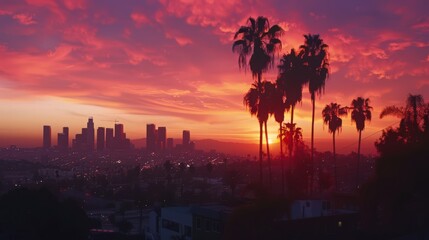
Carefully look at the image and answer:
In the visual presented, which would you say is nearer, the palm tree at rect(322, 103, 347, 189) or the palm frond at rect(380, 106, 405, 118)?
the palm frond at rect(380, 106, 405, 118)

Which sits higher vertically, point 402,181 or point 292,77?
point 292,77

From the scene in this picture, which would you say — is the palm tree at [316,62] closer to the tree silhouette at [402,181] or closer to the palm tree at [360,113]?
the tree silhouette at [402,181]

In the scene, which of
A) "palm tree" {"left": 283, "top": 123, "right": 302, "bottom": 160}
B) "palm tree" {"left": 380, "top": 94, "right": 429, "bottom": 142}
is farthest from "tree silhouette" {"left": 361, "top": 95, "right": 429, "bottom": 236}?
"palm tree" {"left": 283, "top": 123, "right": 302, "bottom": 160}

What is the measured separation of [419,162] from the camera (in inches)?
1020

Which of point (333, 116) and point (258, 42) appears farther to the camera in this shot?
point (333, 116)

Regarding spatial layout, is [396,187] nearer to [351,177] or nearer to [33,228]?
[33,228]

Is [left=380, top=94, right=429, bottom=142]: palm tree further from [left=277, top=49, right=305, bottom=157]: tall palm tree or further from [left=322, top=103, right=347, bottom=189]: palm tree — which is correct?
[left=322, top=103, right=347, bottom=189]: palm tree

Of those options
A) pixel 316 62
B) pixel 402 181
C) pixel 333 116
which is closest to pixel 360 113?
pixel 333 116

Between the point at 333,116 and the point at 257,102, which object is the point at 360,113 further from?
the point at 257,102

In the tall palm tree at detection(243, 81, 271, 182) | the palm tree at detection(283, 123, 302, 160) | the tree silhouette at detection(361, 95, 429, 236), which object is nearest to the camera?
the tree silhouette at detection(361, 95, 429, 236)

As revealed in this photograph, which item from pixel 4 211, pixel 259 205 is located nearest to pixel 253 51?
pixel 259 205

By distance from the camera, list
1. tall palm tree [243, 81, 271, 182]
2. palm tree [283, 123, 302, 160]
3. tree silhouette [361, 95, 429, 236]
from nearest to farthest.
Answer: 1. tree silhouette [361, 95, 429, 236]
2. tall palm tree [243, 81, 271, 182]
3. palm tree [283, 123, 302, 160]

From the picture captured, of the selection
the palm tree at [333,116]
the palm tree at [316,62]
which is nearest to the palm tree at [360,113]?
the palm tree at [333,116]

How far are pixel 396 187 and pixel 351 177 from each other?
2068 inches
